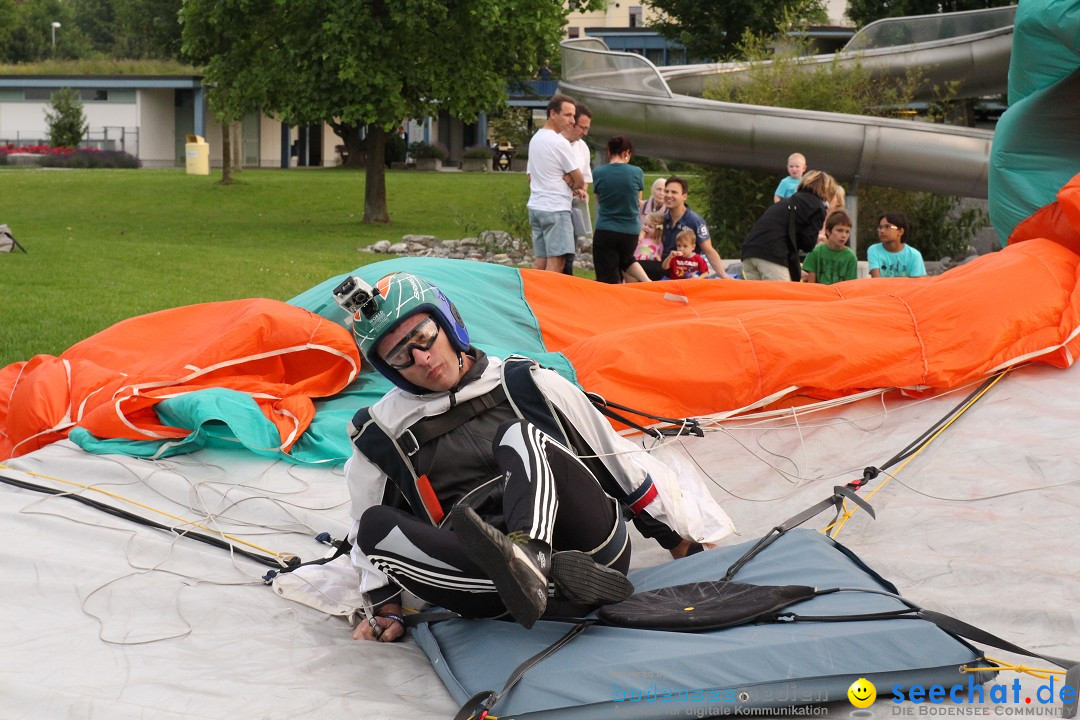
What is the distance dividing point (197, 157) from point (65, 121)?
26.8 ft

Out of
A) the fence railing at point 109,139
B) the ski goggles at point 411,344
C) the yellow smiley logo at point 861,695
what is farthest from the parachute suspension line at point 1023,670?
the fence railing at point 109,139

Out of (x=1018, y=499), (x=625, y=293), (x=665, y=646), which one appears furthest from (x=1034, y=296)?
(x=665, y=646)

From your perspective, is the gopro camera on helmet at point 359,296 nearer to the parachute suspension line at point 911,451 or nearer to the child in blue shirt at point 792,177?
the parachute suspension line at point 911,451

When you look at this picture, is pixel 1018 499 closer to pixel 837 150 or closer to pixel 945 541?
pixel 945 541

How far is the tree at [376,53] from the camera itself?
16.1 metres

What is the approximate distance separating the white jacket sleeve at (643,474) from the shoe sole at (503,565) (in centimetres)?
63

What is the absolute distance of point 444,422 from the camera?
2883 mm

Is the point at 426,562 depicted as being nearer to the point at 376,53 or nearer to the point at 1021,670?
the point at 1021,670

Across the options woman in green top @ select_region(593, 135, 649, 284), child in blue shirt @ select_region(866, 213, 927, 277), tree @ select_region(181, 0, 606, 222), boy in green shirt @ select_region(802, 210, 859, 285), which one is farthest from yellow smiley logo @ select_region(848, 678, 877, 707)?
tree @ select_region(181, 0, 606, 222)

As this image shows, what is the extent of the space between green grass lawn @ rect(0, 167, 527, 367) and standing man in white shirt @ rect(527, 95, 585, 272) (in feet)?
9.61

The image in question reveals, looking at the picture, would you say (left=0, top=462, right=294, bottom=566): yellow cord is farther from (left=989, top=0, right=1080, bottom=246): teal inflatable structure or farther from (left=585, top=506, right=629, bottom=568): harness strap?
(left=989, top=0, right=1080, bottom=246): teal inflatable structure

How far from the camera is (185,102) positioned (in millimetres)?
36906

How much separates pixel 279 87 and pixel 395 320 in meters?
15.1

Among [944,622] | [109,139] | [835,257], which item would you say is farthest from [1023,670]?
[109,139]
